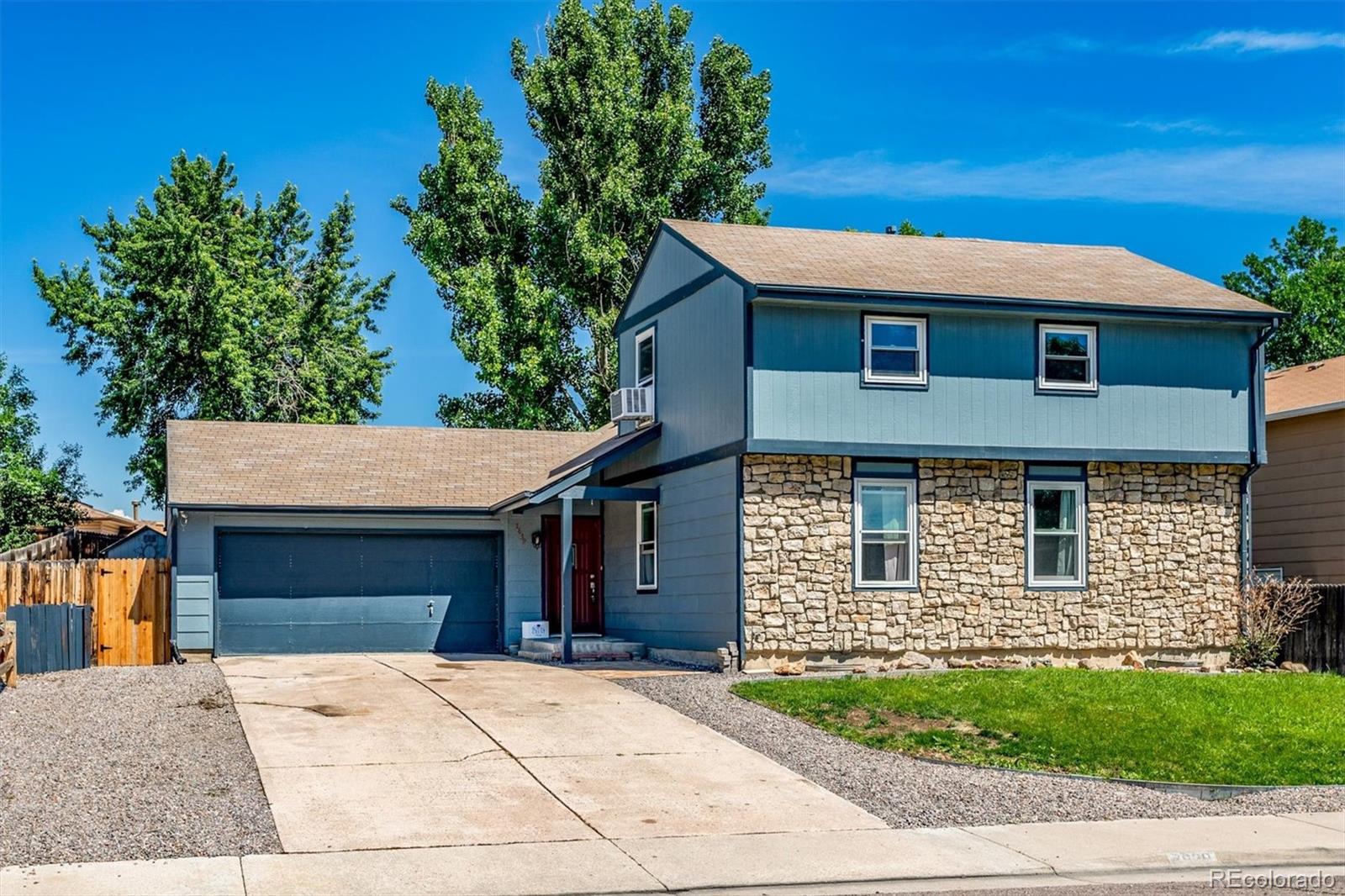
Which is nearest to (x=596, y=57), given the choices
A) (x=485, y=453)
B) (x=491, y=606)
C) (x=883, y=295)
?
(x=485, y=453)

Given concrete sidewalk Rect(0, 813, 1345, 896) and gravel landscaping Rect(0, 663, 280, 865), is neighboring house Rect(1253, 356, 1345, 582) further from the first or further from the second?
gravel landscaping Rect(0, 663, 280, 865)

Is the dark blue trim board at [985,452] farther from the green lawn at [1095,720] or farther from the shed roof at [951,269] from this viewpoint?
the green lawn at [1095,720]

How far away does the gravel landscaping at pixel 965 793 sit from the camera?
476 inches

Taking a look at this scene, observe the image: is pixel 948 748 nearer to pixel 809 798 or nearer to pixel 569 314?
pixel 809 798

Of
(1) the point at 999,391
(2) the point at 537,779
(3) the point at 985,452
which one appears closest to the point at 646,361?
(1) the point at 999,391

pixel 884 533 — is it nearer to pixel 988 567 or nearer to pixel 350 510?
pixel 988 567

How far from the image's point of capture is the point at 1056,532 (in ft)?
68.9

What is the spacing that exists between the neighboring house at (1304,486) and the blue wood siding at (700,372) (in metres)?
9.64

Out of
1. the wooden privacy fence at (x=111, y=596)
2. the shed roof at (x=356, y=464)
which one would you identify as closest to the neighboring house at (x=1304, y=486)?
the shed roof at (x=356, y=464)

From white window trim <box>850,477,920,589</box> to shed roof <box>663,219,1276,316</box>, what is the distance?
2.65 m

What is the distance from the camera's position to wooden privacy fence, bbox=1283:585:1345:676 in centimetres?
2111

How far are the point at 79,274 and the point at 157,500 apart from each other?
19.7 feet

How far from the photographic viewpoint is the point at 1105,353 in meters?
21.4

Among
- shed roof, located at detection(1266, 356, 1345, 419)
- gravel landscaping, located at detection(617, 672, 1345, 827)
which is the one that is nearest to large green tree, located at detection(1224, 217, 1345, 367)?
shed roof, located at detection(1266, 356, 1345, 419)
